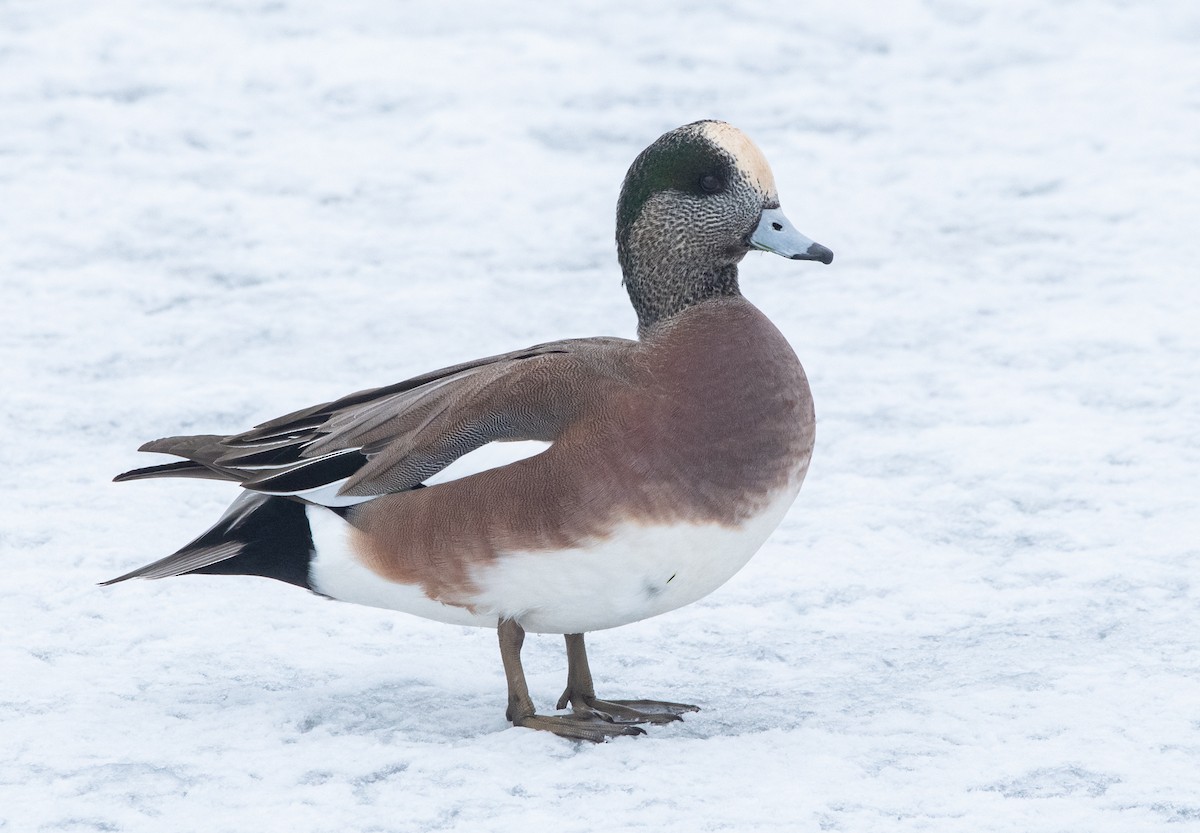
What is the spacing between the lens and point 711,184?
11.3 ft

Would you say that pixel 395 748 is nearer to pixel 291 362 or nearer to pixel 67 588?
pixel 67 588

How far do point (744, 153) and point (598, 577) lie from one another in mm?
983

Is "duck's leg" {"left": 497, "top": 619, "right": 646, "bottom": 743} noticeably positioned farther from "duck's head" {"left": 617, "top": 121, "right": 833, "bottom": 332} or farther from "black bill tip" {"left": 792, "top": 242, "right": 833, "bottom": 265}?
"black bill tip" {"left": 792, "top": 242, "right": 833, "bottom": 265}

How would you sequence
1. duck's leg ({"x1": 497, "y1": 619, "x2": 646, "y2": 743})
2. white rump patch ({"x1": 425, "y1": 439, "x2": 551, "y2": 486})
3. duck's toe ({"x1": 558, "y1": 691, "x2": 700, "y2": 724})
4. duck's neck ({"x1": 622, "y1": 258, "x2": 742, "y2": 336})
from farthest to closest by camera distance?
duck's neck ({"x1": 622, "y1": 258, "x2": 742, "y2": 336}), duck's toe ({"x1": 558, "y1": 691, "x2": 700, "y2": 724}), duck's leg ({"x1": 497, "y1": 619, "x2": 646, "y2": 743}), white rump patch ({"x1": 425, "y1": 439, "x2": 551, "y2": 486})

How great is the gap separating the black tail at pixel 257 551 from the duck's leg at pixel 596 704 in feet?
1.95

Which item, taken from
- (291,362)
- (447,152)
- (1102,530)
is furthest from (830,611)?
(447,152)

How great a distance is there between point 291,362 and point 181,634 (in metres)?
1.93

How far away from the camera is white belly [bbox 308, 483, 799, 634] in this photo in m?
3.10

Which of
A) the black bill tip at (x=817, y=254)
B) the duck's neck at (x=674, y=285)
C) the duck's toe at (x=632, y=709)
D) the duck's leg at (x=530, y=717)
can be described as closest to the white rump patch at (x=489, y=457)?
the duck's leg at (x=530, y=717)

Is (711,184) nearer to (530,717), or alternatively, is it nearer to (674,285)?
(674,285)

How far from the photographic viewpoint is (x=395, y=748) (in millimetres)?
3197

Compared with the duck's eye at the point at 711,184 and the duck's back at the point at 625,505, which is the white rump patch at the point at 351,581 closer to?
the duck's back at the point at 625,505

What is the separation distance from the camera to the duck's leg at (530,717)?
10.8 ft

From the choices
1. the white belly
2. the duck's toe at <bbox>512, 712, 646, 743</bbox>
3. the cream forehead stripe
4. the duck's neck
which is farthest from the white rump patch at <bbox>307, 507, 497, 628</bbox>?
the cream forehead stripe
